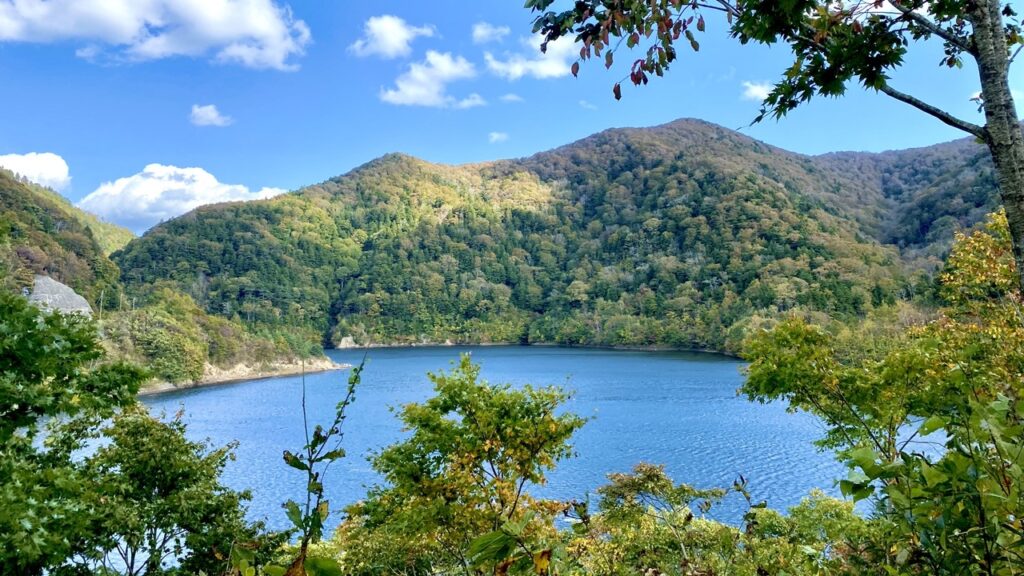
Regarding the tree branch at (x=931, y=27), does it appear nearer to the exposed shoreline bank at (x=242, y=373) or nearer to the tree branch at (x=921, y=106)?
the tree branch at (x=921, y=106)

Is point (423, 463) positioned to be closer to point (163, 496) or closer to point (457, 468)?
point (457, 468)

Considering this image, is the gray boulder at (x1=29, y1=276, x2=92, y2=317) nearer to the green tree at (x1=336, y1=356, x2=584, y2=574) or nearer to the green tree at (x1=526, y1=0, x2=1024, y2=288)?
the green tree at (x1=336, y1=356, x2=584, y2=574)

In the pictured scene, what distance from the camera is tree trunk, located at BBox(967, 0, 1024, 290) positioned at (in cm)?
185

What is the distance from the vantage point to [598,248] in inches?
6235

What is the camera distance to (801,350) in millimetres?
12484

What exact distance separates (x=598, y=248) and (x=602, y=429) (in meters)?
123

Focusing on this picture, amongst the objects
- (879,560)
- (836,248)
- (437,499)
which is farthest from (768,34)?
(836,248)

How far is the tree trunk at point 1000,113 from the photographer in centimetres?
185

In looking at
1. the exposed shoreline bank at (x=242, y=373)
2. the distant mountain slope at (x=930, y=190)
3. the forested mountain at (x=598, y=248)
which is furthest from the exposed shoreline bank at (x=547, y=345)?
the distant mountain slope at (x=930, y=190)

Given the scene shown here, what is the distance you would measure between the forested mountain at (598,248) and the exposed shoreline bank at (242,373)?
2526cm

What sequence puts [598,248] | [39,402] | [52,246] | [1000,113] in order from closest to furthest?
1. [1000,113]
2. [39,402]
3. [52,246]
4. [598,248]

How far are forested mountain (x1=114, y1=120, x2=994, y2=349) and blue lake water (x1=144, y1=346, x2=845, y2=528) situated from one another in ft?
98.6

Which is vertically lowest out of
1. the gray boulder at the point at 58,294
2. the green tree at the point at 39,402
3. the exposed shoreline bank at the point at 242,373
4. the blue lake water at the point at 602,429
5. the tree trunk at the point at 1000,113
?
the blue lake water at the point at 602,429

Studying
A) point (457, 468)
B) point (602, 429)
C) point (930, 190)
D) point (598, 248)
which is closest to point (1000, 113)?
point (457, 468)
